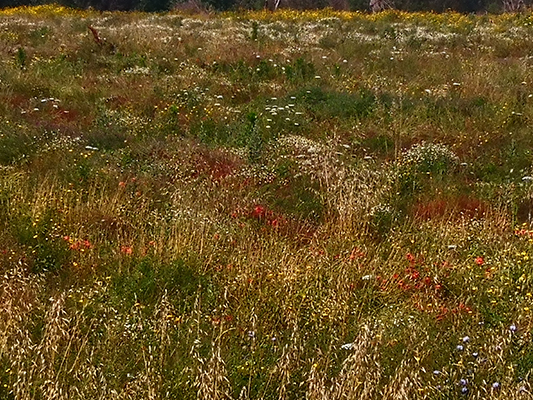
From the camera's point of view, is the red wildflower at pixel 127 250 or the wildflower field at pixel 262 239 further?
the red wildflower at pixel 127 250

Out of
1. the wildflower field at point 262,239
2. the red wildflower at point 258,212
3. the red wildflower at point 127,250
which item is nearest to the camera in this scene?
the wildflower field at point 262,239

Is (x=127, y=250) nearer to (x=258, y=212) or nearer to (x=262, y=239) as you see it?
(x=262, y=239)

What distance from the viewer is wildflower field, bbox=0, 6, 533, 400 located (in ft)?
10.8

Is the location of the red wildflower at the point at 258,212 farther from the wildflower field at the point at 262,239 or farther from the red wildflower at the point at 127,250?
the red wildflower at the point at 127,250

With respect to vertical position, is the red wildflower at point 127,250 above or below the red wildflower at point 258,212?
above

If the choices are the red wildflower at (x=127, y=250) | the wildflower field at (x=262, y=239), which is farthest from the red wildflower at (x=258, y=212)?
the red wildflower at (x=127, y=250)

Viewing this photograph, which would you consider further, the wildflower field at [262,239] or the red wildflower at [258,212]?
the red wildflower at [258,212]

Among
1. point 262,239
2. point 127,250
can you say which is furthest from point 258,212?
point 127,250

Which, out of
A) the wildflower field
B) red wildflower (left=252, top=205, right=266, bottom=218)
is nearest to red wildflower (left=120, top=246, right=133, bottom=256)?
the wildflower field

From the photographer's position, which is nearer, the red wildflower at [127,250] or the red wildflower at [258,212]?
the red wildflower at [127,250]

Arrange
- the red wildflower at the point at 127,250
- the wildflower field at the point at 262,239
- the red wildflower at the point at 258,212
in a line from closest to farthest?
the wildflower field at the point at 262,239, the red wildflower at the point at 127,250, the red wildflower at the point at 258,212

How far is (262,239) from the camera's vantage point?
491cm

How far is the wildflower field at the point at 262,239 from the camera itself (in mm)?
3297

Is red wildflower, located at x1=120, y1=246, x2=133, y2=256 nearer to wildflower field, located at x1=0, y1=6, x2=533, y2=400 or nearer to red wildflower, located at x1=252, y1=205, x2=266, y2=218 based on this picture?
wildflower field, located at x1=0, y1=6, x2=533, y2=400
